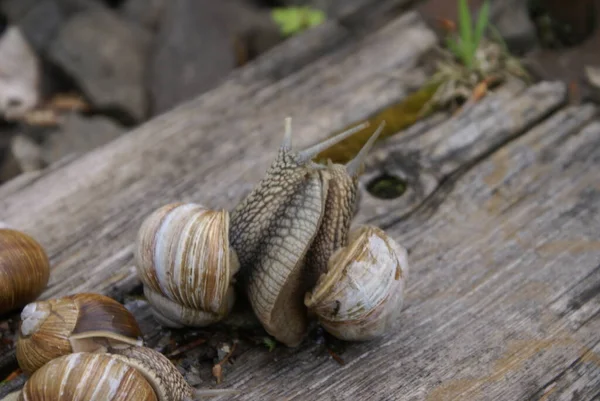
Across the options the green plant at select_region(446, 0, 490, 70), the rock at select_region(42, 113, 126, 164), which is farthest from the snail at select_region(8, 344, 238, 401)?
the rock at select_region(42, 113, 126, 164)

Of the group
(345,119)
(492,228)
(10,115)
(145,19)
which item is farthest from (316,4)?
(492,228)

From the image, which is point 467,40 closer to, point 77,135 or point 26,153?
point 77,135

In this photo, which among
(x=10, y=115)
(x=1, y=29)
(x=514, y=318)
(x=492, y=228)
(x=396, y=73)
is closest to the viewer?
(x=514, y=318)

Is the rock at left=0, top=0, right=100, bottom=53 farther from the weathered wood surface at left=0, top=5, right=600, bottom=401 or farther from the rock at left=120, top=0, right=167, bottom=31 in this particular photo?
the weathered wood surface at left=0, top=5, right=600, bottom=401

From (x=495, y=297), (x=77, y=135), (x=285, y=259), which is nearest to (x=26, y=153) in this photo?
(x=77, y=135)

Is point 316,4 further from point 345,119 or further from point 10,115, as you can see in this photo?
point 10,115

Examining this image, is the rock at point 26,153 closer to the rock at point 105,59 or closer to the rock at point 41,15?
the rock at point 105,59
